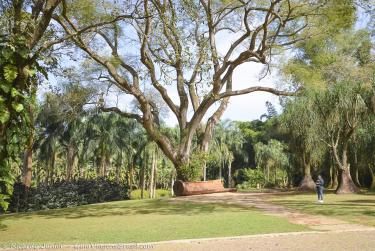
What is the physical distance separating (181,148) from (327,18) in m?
10.6

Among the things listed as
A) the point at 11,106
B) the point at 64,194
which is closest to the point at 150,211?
the point at 64,194

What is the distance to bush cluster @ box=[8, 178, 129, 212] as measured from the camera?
69.1 feet

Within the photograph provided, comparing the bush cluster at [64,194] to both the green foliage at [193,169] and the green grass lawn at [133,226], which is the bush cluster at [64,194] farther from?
the green grass lawn at [133,226]

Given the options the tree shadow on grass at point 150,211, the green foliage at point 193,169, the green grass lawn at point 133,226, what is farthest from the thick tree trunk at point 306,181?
the green grass lawn at point 133,226

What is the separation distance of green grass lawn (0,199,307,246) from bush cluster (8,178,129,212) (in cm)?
656

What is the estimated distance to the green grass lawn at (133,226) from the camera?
32.3 feet

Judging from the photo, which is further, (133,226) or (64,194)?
(64,194)

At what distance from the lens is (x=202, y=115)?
24391mm

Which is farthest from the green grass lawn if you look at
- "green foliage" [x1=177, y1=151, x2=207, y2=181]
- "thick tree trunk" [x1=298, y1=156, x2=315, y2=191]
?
"thick tree trunk" [x1=298, y1=156, x2=315, y2=191]

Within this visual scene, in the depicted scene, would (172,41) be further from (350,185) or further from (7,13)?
Result: (350,185)

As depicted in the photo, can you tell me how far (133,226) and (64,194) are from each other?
13.2m

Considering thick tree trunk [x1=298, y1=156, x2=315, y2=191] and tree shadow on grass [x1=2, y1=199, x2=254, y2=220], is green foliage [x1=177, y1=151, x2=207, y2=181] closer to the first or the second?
tree shadow on grass [x1=2, y1=199, x2=254, y2=220]

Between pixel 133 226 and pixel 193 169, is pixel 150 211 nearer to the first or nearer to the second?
pixel 133 226

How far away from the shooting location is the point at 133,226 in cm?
1161
